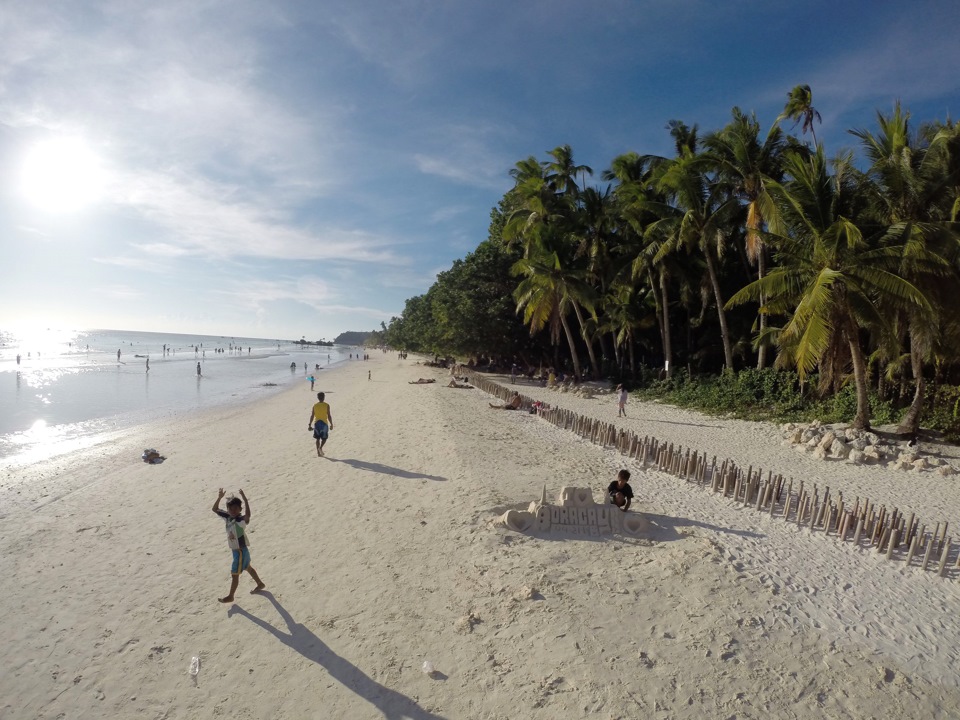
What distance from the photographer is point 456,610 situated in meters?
5.90

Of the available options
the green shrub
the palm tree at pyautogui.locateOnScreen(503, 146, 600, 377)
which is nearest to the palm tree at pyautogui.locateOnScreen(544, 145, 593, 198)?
the palm tree at pyautogui.locateOnScreen(503, 146, 600, 377)

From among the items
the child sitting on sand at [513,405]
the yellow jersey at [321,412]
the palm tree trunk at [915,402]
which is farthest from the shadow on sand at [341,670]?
the child sitting on sand at [513,405]

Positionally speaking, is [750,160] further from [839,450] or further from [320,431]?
[320,431]

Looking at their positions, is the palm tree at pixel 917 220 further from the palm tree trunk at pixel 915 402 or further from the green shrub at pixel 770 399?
the green shrub at pixel 770 399

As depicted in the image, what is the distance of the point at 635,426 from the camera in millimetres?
16953

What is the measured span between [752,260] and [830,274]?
9.97 m

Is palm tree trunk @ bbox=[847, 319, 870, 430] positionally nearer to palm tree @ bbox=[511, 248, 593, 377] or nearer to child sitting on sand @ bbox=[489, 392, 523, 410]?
child sitting on sand @ bbox=[489, 392, 523, 410]

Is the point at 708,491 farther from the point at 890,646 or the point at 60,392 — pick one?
the point at 60,392

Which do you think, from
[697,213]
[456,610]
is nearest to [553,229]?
[697,213]

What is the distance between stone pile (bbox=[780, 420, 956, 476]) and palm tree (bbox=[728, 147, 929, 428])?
922 millimetres

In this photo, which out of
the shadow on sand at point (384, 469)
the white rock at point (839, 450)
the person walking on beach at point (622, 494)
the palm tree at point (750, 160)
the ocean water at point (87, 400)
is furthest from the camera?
the palm tree at point (750, 160)

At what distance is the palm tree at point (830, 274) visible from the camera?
12.0 m

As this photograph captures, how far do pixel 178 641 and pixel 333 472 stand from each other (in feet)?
19.2

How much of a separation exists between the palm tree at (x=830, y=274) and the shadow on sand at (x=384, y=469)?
9484 mm
